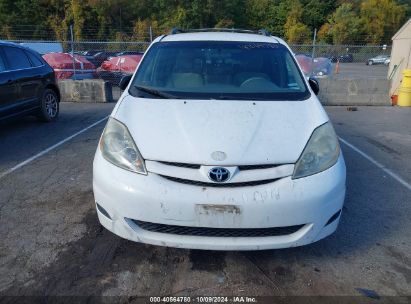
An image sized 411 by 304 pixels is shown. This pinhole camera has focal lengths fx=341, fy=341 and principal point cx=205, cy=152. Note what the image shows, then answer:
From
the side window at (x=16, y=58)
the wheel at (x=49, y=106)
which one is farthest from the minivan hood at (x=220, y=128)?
the wheel at (x=49, y=106)

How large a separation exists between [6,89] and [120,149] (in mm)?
4475

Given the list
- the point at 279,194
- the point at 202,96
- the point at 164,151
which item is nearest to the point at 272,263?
the point at 279,194

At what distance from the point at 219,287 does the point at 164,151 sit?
1.05 meters

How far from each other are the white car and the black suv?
159 inches

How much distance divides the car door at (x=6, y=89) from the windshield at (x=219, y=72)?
3.47 m

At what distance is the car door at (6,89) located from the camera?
19.0 ft

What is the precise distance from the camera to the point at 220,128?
258cm

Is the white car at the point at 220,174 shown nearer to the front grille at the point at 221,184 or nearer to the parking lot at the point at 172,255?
the front grille at the point at 221,184

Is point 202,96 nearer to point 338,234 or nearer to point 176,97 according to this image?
point 176,97

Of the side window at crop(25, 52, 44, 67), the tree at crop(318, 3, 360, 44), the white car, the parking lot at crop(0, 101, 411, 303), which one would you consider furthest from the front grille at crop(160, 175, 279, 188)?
the tree at crop(318, 3, 360, 44)

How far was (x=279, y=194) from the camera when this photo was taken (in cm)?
225

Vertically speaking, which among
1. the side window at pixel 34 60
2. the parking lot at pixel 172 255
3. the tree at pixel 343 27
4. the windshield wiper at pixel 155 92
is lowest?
the parking lot at pixel 172 255

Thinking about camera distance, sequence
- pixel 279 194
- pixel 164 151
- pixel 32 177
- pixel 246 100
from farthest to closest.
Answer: pixel 32 177 → pixel 246 100 → pixel 164 151 → pixel 279 194

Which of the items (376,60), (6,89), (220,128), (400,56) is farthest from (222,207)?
(376,60)
